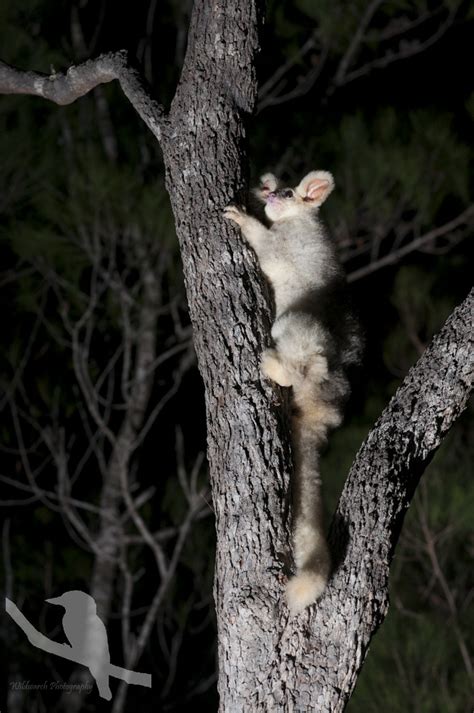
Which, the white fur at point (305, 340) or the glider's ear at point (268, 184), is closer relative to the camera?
the white fur at point (305, 340)

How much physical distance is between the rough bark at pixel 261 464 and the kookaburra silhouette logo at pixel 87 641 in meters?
2.48

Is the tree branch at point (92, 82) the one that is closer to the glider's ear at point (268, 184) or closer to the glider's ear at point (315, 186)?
the glider's ear at point (268, 184)

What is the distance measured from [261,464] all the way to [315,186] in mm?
1408

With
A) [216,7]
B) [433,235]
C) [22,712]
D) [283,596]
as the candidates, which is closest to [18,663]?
[22,712]

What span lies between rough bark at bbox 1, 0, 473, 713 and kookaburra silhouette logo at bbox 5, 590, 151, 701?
97.8 inches

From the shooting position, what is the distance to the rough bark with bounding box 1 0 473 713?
7.52 ft

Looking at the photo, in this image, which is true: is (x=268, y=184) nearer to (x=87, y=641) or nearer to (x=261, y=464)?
(x=261, y=464)

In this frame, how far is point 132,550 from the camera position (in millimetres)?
7523

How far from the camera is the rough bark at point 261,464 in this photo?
2291 millimetres

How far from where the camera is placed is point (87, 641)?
5.04 m

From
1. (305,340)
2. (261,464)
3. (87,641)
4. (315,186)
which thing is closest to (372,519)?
(261,464)

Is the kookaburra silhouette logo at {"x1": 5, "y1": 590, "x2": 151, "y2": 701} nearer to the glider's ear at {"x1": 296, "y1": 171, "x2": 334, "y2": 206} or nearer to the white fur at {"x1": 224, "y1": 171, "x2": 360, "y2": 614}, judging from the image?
the white fur at {"x1": 224, "y1": 171, "x2": 360, "y2": 614}

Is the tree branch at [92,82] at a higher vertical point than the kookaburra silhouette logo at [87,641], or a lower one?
higher

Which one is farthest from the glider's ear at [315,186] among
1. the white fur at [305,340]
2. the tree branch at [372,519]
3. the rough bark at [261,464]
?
the tree branch at [372,519]
